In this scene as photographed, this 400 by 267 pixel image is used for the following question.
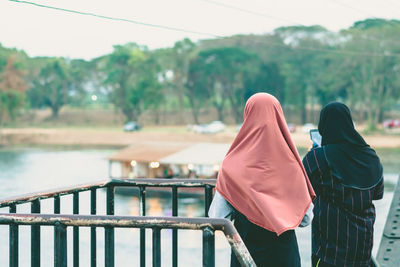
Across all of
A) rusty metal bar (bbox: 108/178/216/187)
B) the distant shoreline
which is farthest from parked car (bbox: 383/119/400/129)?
rusty metal bar (bbox: 108/178/216/187)

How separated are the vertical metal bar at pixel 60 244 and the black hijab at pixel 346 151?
1150 mm

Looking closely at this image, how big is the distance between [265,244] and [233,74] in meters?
53.4

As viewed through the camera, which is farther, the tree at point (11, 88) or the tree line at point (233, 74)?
the tree at point (11, 88)

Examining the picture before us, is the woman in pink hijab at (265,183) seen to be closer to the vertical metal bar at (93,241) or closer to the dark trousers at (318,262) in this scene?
the dark trousers at (318,262)

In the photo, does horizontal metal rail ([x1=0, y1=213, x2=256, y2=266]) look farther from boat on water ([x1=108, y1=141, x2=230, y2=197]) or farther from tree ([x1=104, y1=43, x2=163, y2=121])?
tree ([x1=104, y1=43, x2=163, y2=121])

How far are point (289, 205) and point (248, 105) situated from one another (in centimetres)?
40

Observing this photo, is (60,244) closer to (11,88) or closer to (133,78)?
(133,78)

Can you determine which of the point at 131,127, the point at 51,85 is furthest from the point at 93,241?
the point at 51,85

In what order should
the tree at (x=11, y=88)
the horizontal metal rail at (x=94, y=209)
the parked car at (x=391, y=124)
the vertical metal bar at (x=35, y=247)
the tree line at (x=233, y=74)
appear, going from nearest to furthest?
the horizontal metal rail at (x=94, y=209), the vertical metal bar at (x=35, y=247), the tree line at (x=233, y=74), the tree at (x=11, y=88), the parked car at (x=391, y=124)

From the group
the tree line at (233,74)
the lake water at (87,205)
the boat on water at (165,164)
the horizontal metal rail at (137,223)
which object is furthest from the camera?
the tree line at (233,74)

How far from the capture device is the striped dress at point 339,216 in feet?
8.38

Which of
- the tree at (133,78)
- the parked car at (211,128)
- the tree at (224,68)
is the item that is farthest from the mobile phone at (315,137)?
the tree at (133,78)

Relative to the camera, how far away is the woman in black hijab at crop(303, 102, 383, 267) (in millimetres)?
Result: 2531

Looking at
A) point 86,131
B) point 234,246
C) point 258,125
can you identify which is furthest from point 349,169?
point 86,131
